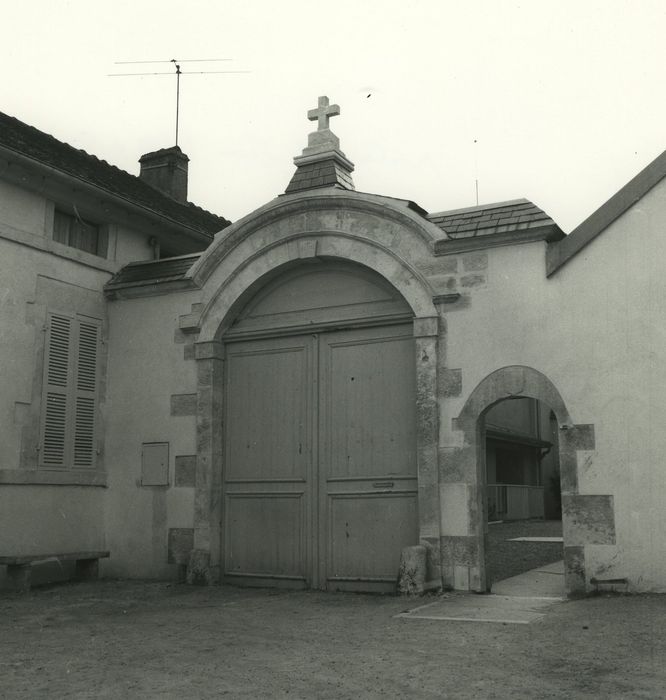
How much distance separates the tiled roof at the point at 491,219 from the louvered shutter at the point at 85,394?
4.16 metres

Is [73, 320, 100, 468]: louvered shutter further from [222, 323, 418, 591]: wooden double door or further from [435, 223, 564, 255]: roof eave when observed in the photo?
[435, 223, 564, 255]: roof eave

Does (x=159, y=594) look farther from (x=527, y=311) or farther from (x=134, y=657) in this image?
(x=527, y=311)

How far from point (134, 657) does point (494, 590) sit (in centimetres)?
381

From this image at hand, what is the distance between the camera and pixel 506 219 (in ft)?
25.9

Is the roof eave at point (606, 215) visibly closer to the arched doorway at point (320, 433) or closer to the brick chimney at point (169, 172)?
the arched doorway at point (320, 433)

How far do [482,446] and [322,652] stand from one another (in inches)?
124

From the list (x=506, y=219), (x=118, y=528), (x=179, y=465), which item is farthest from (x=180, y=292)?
(x=506, y=219)

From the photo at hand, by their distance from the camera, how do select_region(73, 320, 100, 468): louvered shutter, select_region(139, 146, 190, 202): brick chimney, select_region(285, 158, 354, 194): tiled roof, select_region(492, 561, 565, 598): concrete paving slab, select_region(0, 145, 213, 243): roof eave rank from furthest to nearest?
select_region(139, 146, 190, 202): brick chimney, select_region(73, 320, 100, 468): louvered shutter, select_region(285, 158, 354, 194): tiled roof, select_region(0, 145, 213, 243): roof eave, select_region(492, 561, 565, 598): concrete paving slab

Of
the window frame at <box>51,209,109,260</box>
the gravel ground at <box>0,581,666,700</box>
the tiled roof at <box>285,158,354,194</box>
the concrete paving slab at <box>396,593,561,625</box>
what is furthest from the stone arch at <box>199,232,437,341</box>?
the gravel ground at <box>0,581,666,700</box>

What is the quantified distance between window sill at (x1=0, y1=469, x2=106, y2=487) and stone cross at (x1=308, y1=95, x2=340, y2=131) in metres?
4.64

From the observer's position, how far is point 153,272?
9.73 meters

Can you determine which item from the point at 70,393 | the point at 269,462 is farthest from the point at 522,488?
the point at 70,393

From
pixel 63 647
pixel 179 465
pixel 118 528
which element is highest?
pixel 179 465

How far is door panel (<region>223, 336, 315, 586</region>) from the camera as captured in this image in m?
8.64
